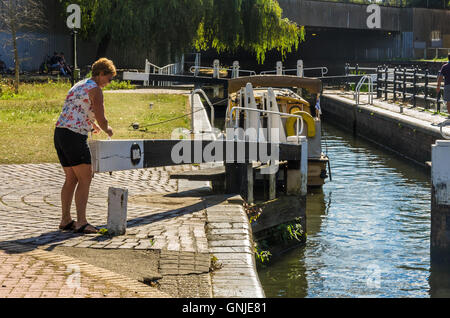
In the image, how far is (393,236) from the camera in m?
11.7

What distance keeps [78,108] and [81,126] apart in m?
0.18

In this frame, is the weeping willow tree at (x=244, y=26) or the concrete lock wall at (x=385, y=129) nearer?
the concrete lock wall at (x=385, y=129)

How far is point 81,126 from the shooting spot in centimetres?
720

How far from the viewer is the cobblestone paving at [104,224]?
622 centimetres

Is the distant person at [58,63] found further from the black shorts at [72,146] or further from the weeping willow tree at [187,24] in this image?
the black shorts at [72,146]

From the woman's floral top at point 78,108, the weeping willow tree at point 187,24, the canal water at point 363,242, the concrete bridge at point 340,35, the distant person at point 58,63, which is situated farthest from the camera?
the concrete bridge at point 340,35

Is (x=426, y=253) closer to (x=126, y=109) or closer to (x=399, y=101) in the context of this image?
(x=126, y=109)

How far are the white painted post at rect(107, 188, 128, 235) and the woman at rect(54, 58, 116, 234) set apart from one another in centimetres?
20

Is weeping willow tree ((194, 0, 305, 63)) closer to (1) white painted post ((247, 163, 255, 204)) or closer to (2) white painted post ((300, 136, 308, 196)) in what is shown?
(2) white painted post ((300, 136, 308, 196))

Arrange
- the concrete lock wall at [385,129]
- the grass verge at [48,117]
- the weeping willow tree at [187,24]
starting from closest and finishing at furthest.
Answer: the grass verge at [48,117] → the concrete lock wall at [385,129] → the weeping willow tree at [187,24]

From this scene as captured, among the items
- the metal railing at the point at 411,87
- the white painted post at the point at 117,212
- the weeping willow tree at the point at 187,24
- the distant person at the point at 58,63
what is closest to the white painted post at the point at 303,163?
the white painted post at the point at 117,212

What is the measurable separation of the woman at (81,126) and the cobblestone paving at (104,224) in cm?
42

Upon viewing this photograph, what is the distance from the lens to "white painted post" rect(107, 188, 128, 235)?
7.22 meters
